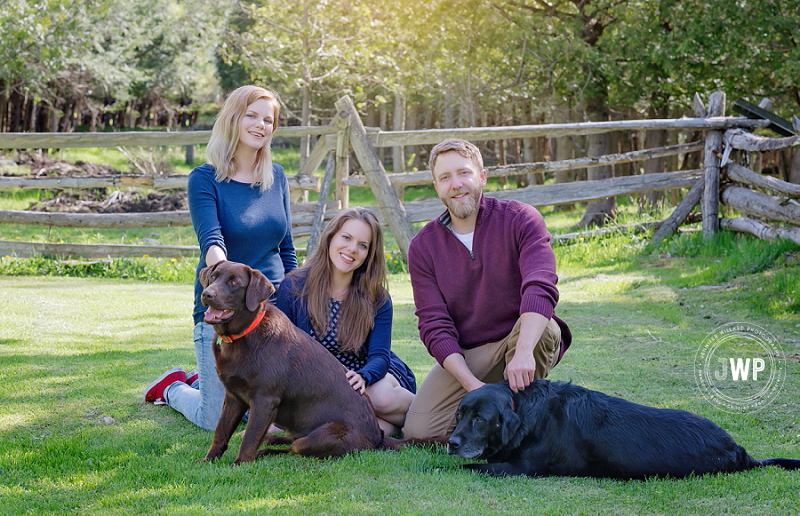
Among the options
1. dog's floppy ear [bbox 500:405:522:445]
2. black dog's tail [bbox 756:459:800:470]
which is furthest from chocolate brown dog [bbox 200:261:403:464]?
black dog's tail [bbox 756:459:800:470]

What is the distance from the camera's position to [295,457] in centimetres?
350

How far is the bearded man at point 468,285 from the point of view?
3.73 m

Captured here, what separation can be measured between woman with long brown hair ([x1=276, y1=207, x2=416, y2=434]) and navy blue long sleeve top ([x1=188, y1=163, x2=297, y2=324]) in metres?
0.23

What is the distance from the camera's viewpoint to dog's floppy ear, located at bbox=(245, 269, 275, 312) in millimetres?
3311

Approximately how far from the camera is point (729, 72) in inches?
463

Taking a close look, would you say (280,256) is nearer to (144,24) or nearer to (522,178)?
(522,178)

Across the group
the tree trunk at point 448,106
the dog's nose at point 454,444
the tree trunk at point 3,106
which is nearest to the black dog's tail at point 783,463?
the dog's nose at point 454,444

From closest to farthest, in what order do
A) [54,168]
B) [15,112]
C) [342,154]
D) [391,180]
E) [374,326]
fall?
[374,326], [342,154], [391,180], [54,168], [15,112]

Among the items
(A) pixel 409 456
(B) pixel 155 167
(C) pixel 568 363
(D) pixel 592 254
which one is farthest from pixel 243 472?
(B) pixel 155 167

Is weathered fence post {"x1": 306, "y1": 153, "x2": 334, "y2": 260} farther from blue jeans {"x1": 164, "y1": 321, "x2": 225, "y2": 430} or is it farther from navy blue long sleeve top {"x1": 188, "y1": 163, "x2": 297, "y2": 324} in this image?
blue jeans {"x1": 164, "y1": 321, "x2": 225, "y2": 430}

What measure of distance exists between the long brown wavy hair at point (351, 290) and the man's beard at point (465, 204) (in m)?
0.49

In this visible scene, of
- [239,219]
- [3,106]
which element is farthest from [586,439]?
[3,106]

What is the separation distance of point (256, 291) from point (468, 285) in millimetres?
1168
